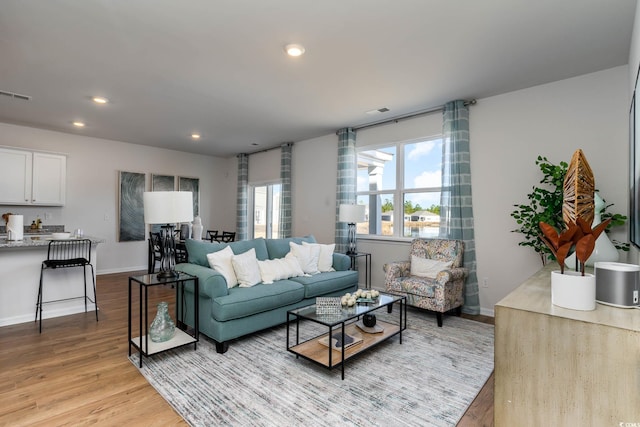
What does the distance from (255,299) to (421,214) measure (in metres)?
2.79

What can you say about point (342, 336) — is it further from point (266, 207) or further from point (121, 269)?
point (121, 269)

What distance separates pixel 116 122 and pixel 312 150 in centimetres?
331

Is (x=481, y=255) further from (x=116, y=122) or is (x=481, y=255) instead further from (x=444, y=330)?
(x=116, y=122)

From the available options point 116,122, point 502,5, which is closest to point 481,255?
point 502,5

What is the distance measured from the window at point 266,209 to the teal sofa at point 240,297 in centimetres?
327

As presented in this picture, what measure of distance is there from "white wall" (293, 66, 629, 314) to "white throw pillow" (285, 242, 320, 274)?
1466 mm

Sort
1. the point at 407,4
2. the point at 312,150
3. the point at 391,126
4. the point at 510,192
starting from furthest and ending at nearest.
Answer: the point at 312,150, the point at 391,126, the point at 510,192, the point at 407,4

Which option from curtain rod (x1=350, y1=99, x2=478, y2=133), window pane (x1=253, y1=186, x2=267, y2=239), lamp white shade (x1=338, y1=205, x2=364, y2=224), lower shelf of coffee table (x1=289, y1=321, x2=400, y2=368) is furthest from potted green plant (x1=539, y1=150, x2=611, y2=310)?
window pane (x1=253, y1=186, x2=267, y2=239)

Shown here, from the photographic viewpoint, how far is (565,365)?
1268 millimetres

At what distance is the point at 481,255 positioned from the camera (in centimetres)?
394

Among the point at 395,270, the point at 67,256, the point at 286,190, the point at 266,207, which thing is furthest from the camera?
the point at 266,207

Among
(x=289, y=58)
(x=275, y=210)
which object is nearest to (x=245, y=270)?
(x=289, y=58)

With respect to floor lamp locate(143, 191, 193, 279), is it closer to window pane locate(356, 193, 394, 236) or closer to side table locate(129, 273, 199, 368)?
side table locate(129, 273, 199, 368)

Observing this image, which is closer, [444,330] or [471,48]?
[471,48]
